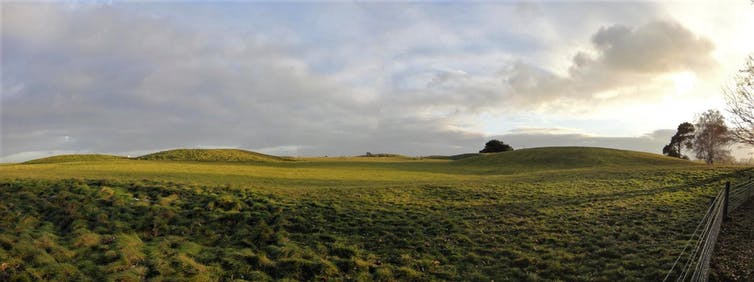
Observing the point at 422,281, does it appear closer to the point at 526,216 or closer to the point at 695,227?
the point at 526,216

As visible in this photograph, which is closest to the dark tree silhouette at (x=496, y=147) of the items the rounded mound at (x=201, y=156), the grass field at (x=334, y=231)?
the rounded mound at (x=201, y=156)

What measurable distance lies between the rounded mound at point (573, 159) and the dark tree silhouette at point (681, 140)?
80.3 ft

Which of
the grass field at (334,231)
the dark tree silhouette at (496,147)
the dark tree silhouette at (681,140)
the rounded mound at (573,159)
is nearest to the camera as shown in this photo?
the grass field at (334,231)

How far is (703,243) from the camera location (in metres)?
16.4

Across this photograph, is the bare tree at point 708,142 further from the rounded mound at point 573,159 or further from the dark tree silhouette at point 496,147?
the dark tree silhouette at point 496,147

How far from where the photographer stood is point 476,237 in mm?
17516

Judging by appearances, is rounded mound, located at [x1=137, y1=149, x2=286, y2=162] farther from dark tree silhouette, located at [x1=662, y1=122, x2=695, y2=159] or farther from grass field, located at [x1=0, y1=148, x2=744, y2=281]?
dark tree silhouette, located at [x1=662, y1=122, x2=695, y2=159]

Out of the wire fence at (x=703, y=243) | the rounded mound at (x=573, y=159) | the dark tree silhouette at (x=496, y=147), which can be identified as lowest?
the wire fence at (x=703, y=243)

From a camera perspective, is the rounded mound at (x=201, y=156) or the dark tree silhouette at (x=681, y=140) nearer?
the rounded mound at (x=201, y=156)

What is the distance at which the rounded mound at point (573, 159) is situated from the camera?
53781 mm

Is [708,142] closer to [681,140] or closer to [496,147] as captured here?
[681,140]

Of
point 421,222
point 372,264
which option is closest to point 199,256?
point 372,264

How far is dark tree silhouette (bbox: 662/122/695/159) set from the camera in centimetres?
7838

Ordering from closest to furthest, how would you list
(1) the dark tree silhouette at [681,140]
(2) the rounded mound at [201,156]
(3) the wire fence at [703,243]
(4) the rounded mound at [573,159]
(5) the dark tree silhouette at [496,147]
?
1. (3) the wire fence at [703,243]
2. (4) the rounded mound at [573,159]
3. (2) the rounded mound at [201,156]
4. (1) the dark tree silhouette at [681,140]
5. (5) the dark tree silhouette at [496,147]
